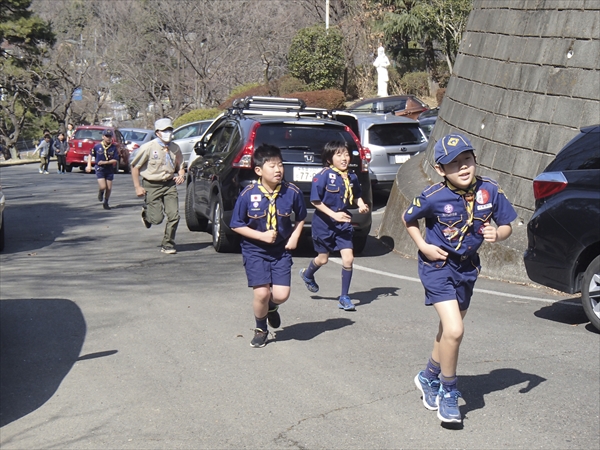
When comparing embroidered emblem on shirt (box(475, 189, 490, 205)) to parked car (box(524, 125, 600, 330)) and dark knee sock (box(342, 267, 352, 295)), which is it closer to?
parked car (box(524, 125, 600, 330))

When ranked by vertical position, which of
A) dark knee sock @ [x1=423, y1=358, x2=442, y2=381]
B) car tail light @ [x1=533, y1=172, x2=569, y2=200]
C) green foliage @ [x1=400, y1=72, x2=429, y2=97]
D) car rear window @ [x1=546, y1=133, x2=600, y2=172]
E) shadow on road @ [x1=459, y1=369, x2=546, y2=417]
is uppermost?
green foliage @ [x1=400, y1=72, x2=429, y2=97]

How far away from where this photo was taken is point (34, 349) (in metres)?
7.43

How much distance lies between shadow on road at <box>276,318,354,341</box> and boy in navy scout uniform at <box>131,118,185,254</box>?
4.48m

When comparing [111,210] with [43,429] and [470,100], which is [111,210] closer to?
[470,100]

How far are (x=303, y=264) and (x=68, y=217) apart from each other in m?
7.22

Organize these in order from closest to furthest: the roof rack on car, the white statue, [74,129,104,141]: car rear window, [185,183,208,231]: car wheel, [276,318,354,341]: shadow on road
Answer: [276,318,354,341]: shadow on road < the roof rack on car < [185,183,208,231]: car wheel < [74,129,104,141]: car rear window < the white statue

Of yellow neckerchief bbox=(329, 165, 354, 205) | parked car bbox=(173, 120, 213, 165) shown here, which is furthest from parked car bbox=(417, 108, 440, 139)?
yellow neckerchief bbox=(329, 165, 354, 205)

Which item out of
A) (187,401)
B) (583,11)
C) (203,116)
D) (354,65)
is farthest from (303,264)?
(354,65)

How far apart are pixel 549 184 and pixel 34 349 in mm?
4968

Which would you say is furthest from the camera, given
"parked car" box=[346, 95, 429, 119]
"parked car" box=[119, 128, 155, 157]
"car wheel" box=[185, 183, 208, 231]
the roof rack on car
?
"parked car" box=[119, 128, 155, 157]

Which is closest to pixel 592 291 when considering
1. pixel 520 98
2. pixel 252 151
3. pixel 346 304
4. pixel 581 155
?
pixel 581 155

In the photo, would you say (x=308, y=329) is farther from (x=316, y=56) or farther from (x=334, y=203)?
(x=316, y=56)

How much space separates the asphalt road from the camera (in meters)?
5.44

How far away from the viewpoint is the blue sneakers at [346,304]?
8.70m
